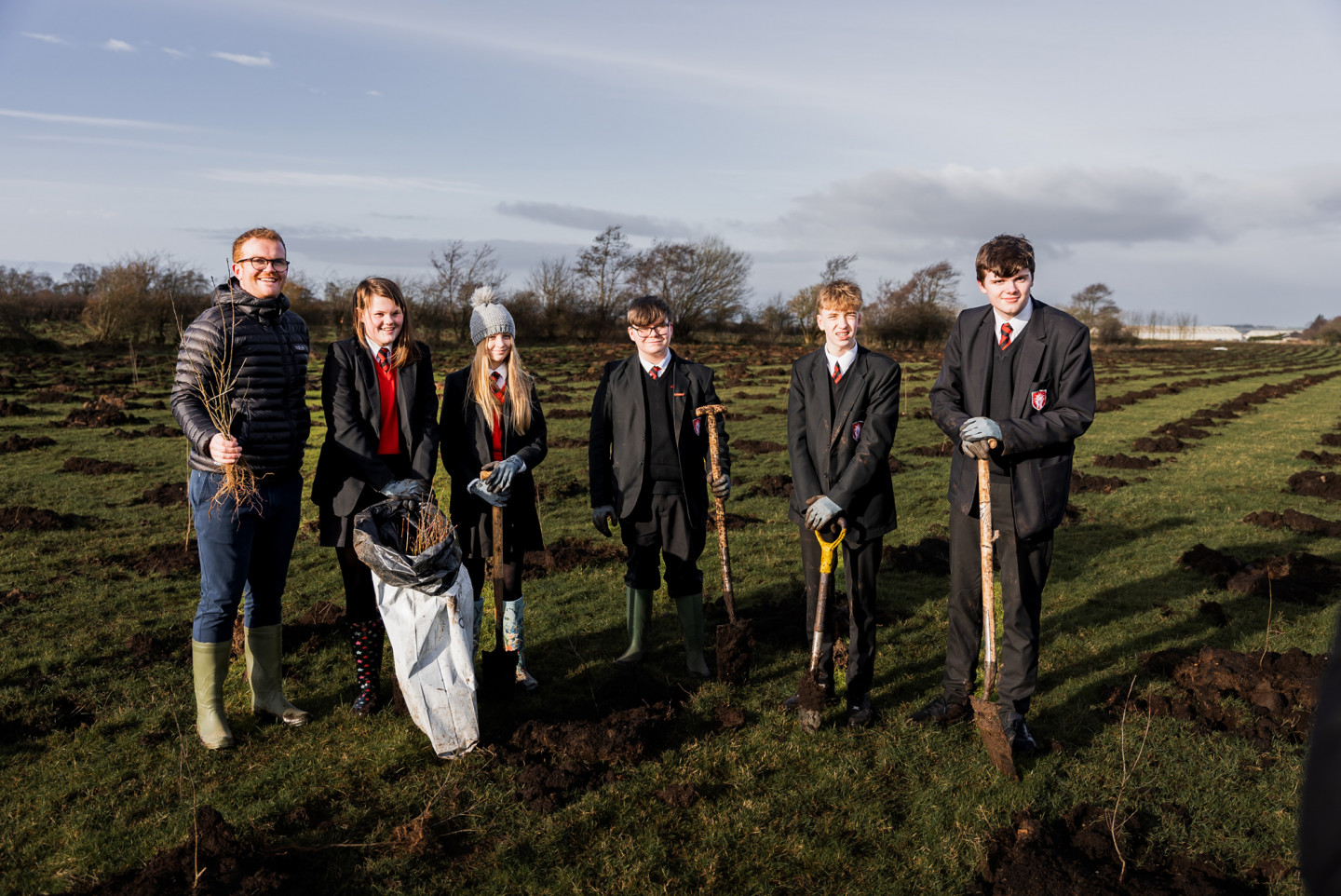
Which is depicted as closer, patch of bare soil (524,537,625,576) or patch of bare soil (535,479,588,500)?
patch of bare soil (524,537,625,576)

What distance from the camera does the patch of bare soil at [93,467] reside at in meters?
11.6

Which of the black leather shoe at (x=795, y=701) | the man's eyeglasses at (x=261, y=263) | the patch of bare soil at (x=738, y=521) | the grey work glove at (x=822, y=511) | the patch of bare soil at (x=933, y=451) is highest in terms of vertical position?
the man's eyeglasses at (x=261, y=263)

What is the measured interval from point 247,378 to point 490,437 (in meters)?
1.21

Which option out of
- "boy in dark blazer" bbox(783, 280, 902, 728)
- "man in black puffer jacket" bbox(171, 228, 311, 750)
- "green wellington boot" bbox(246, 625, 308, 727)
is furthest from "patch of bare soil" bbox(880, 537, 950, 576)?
"man in black puffer jacket" bbox(171, 228, 311, 750)

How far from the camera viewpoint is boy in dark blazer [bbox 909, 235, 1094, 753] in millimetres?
3717

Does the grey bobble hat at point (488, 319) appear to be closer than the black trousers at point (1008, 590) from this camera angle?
No

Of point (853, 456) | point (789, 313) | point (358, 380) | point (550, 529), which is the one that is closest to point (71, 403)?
point (550, 529)

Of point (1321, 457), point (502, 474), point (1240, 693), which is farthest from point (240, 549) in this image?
point (1321, 457)

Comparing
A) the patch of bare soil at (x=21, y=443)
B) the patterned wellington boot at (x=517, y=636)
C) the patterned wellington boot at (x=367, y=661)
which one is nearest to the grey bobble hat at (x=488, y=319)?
the patterned wellington boot at (x=517, y=636)

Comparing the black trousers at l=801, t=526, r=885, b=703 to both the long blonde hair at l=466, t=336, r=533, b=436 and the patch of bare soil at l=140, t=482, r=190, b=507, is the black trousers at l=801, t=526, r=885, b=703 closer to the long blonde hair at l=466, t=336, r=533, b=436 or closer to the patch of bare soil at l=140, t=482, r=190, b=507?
the long blonde hair at l=466, t=336, r=533, b=436

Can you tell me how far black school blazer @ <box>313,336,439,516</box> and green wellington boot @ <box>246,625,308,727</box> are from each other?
2.40 feet

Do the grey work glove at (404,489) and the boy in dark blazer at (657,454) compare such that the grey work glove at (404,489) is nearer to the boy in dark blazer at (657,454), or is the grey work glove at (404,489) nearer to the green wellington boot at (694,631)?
the boy in dark blazer at (657,454)

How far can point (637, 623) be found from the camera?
5.12 m

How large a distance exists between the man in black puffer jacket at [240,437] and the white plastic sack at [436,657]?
2.30 ft
